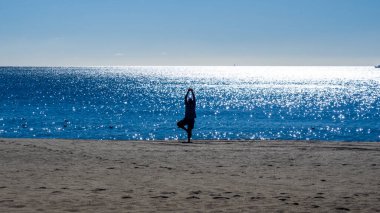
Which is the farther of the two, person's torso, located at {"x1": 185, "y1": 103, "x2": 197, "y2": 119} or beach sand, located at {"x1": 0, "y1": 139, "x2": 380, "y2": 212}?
person's torso, located at {"x1": 185, "y1": 103, "x2": 197, "y2": 119}

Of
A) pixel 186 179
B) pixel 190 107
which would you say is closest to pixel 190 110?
pixel 190 107

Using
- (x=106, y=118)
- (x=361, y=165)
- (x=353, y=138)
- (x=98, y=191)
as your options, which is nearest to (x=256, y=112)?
(x=106, y=118)

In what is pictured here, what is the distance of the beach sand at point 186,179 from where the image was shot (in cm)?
890

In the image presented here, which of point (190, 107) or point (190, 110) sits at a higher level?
point (190, 107)

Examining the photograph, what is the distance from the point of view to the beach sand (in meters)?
8.90

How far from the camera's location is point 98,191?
32.7 feet

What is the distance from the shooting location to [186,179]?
11.5m

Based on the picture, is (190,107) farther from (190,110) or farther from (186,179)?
(186,179)

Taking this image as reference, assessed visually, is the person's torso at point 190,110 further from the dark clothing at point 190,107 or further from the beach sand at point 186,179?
the beach sand at point 186,179

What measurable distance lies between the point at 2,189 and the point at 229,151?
30.1 feet

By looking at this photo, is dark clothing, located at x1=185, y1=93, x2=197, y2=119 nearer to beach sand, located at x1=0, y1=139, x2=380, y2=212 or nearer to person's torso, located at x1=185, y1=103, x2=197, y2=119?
person's torso, located at x1=185, y1=103, x2=197, y2=119

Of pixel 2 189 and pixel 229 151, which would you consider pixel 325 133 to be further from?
pixel 2 189

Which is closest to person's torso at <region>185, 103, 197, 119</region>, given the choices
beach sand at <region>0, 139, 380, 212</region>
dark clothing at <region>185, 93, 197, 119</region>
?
dark clothing at <region>185, 93, 197, 119</region>

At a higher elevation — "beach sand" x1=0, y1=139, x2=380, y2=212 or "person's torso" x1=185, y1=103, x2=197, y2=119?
"person's torso" x1=185, y1=103, x2=197, y2=119
